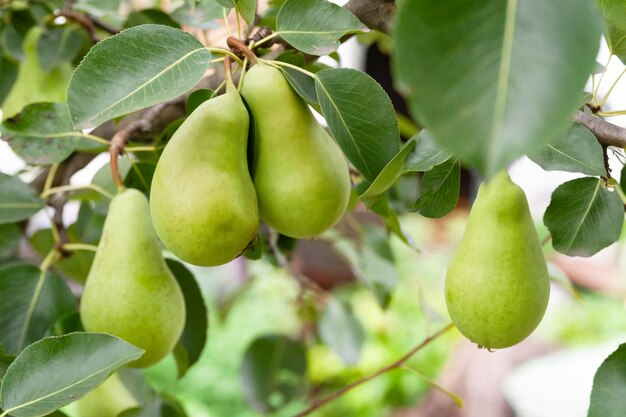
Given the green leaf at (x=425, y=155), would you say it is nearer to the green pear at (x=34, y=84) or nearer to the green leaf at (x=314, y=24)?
the green leaf at (x=314, y=24)

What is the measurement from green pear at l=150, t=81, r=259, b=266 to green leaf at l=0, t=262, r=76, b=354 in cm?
20

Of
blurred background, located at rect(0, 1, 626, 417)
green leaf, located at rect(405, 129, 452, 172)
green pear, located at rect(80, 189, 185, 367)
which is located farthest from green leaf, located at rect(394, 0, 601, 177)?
blurred background, located at rect(0, 1, 626, 417)

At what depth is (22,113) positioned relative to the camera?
0.51m

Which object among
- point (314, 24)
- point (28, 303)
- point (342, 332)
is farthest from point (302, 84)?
point (342, 332)

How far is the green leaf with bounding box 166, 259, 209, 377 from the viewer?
54 centimetres

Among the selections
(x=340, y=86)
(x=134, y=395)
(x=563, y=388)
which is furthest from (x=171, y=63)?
(x=563, y=388)

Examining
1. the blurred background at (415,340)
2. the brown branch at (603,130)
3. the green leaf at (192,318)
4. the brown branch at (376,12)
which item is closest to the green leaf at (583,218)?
the brown branch at (603,130)

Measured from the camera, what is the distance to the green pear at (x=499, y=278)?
0.35 meters

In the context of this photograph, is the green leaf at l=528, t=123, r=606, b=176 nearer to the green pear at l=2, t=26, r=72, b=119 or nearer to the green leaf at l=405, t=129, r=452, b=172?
the green leaf at l=405, t=129, r=452, b=172

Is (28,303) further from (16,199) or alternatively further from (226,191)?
(226,191)

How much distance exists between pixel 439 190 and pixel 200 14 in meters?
0.23

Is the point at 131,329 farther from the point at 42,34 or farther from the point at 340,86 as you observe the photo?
the point at 42,34

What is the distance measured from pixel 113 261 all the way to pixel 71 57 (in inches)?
11.8

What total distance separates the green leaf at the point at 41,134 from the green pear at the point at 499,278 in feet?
0.94
